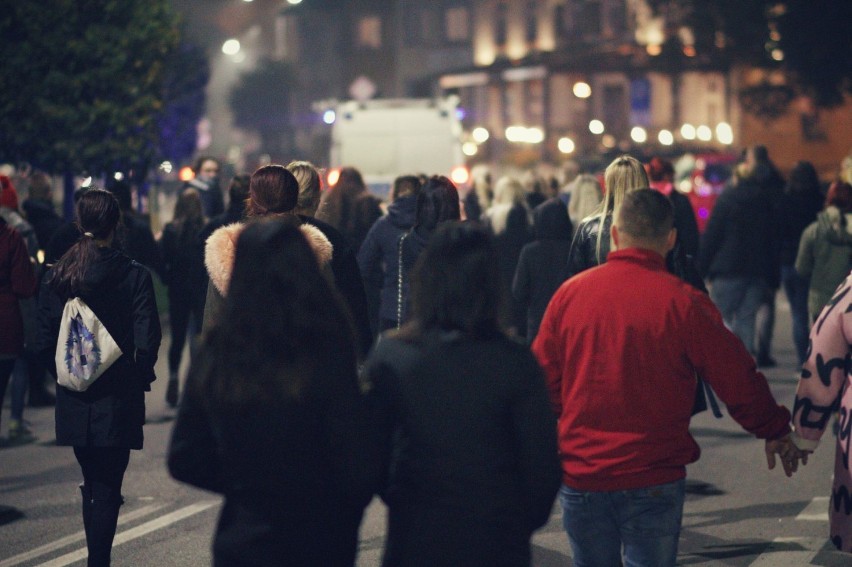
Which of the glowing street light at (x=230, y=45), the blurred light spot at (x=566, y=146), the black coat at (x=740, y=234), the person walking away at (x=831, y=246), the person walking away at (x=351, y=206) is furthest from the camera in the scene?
the blurred light spot at (x=566, y=146)

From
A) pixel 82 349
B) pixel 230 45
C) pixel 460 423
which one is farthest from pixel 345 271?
pixel 230 45

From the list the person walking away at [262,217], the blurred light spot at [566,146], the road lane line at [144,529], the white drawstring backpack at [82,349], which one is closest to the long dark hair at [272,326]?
the person walking away at [262,217]

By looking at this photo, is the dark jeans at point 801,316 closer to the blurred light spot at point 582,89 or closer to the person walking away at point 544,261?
the person walking away at point 544,261

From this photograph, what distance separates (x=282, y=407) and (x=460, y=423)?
470 mm

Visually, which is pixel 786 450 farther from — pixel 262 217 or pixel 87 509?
pixel 87 509

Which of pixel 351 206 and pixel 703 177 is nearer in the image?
pixel 351 206

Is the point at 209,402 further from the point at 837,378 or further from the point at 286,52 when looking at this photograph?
the point at 286,52

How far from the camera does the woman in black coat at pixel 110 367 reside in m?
6.07

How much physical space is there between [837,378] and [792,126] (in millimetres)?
57222

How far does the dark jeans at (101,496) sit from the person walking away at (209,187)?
24.7 feet

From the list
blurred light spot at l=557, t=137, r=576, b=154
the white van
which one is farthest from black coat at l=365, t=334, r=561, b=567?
blurred light spot at l=557, t=137, r=576, b=154

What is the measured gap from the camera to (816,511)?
25.9 ft

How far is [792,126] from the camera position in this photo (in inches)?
2359

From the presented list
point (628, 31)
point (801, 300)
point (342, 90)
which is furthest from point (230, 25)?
point (801, 300)
